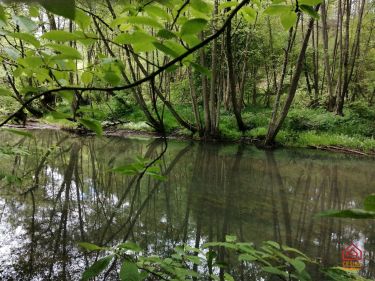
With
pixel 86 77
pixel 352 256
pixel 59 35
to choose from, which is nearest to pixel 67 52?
pixel 59 35

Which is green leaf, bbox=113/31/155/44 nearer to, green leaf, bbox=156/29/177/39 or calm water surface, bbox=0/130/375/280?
green leaf, bbox=156/29/177/39

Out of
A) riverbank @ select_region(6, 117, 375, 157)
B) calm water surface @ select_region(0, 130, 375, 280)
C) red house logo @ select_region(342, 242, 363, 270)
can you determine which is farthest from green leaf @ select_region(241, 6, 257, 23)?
riverbank @ select_region(6, 117, 375, 157)

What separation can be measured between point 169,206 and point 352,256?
9.06ft

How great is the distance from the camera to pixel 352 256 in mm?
3986

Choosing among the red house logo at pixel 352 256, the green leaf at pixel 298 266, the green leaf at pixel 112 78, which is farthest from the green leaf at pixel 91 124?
the red house logo at pixel 352 256

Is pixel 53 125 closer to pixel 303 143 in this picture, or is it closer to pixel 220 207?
pixel 303 143

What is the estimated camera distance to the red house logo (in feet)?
12.2

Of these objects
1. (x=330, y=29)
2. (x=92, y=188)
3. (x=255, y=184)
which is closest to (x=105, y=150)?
(x=92, y=188)

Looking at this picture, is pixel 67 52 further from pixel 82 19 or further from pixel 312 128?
pixel 312 128

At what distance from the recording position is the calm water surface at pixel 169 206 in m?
3.90

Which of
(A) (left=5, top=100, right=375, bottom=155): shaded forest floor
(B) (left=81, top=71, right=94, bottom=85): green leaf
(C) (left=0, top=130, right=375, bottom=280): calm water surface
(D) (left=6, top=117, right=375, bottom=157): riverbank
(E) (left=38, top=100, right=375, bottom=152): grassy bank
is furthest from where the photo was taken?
(E) (left=38, top=100, right=375, bottom=152): grassy bank

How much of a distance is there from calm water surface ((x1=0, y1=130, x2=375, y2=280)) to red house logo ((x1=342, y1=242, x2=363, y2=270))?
0.10m

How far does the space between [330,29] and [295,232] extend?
71.7ft

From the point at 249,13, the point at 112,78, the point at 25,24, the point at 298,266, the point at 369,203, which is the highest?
the point at 249,13
